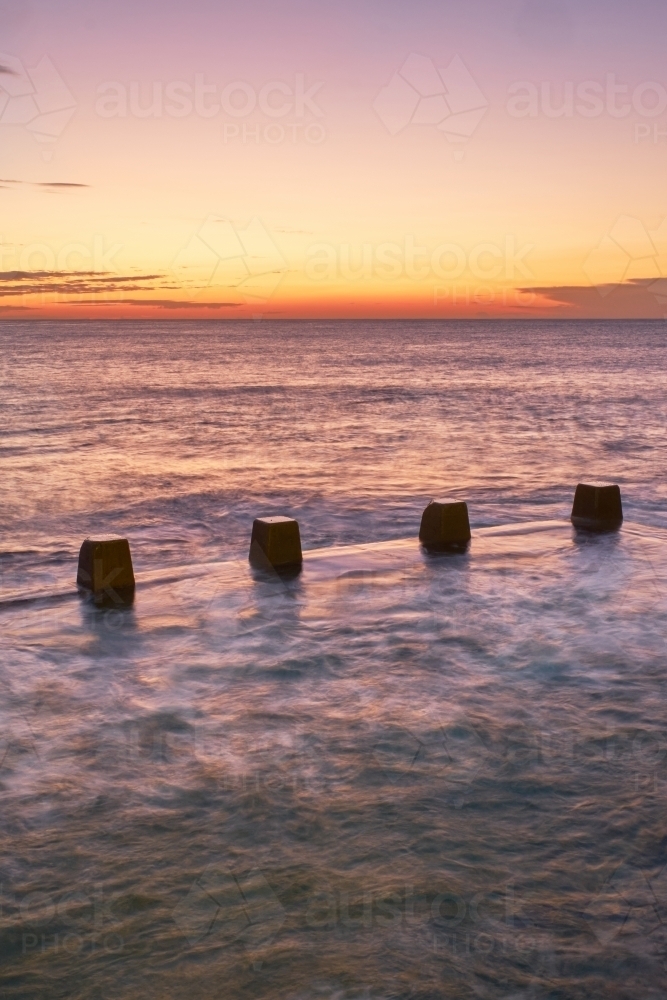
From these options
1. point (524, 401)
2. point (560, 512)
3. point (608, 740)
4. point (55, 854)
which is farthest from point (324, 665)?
point (524, 401)

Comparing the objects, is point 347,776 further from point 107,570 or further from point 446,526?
point 446,526

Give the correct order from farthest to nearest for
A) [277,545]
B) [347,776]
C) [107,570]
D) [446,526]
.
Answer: [446,526]
[277,545]
[107,570]
[347,776]

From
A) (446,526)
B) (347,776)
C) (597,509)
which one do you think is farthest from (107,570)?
(597,509)

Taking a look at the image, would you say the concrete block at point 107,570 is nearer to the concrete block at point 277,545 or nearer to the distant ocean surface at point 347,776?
the distant ocean surface at point 347,776

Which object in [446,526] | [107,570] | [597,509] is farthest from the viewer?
[597,509]

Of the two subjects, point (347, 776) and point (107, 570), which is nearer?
point (347, 776)

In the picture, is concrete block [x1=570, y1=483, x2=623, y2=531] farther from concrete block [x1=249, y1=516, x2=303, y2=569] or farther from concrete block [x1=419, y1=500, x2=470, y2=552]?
concrete block [x1=249, y1=516, x2=303, y2=569]

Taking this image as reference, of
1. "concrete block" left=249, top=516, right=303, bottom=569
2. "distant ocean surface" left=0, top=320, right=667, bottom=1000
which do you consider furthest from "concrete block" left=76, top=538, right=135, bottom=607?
"concrete block" left=249, top=516, right=303, bottom=569

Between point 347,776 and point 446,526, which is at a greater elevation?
point 446,526

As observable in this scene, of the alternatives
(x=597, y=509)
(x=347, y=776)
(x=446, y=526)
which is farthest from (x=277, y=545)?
(x=347, y=776)

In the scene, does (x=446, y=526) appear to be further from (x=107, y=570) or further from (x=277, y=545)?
(x=107, y=570)

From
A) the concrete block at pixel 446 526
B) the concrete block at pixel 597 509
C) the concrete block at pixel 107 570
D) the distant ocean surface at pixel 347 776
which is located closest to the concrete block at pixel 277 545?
the distant ocean surface at pixel 347 776

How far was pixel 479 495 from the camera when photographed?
→ 749 inches

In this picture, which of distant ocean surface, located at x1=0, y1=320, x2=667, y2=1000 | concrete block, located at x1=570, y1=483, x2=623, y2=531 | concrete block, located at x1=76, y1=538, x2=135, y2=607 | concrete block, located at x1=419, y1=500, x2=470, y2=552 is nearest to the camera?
distant ocean surface, located at x1=0, y1=320, x2=667, y2=1000
